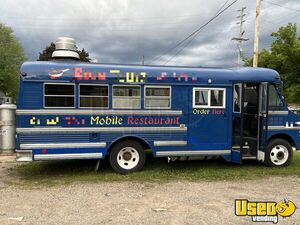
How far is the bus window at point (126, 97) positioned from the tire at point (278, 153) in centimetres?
379

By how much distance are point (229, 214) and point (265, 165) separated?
4.16 metres

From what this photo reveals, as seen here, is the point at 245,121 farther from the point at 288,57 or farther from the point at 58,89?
the point at 288,57

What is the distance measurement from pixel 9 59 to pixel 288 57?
3740 centimetres

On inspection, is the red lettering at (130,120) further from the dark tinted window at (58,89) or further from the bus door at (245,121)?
the bus door at (245,121)

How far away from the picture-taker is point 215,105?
8.33 m

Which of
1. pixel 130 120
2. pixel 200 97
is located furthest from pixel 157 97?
pixel 200 97

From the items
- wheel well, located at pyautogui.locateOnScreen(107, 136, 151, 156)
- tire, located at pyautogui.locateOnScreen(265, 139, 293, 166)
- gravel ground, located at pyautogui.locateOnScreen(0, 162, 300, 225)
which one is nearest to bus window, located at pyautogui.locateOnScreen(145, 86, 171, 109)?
wheel well, located at pyautogui.locateOnScreen(107, 136, 151, 156)

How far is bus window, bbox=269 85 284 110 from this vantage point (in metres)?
8.65

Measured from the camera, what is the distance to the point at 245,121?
9.00 m

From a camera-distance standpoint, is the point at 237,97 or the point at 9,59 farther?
the point at 9,59

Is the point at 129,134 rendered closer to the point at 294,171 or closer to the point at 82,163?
the point at 82,163

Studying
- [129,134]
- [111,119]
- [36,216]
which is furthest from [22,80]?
[36,216]

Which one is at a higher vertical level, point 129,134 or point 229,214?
point 129,134

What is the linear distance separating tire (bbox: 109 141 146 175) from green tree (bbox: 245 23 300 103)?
51.2 feet
